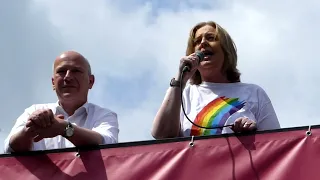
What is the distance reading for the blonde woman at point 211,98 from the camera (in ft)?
11.5

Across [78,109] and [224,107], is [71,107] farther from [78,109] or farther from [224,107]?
[224,107]

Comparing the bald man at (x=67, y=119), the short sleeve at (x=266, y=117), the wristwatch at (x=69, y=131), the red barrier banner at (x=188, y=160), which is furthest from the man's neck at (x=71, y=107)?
the short sleeve at (x=266, y=117)

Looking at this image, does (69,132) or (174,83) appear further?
(174,83)

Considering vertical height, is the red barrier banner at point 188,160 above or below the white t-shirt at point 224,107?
below

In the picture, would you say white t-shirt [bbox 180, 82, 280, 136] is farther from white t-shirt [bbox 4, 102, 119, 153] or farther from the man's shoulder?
the man's shoulder

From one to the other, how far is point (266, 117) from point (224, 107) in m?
0.22

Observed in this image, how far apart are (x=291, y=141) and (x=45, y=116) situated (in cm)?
114

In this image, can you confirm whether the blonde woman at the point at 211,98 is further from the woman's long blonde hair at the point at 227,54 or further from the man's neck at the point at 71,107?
the man's neck at the point at 71,107

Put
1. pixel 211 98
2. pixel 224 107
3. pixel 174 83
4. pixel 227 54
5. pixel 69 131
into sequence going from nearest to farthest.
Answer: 1. pixel 69 131
2. pixel 174 83
3. pixel 224 107
4. pixel 211 98
5. pixel 227 54

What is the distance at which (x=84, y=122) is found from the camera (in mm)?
3748

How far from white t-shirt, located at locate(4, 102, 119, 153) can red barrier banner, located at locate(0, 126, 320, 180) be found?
0.47 ft

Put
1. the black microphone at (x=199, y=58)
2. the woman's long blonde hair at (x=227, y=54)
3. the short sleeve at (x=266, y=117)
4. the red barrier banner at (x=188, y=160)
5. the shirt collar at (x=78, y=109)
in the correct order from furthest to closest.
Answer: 1. the woman's long blonde hair at (x=227, y=54)
2. the shirt collar at (x=78, y=109)
3. the short sleeve at (x=266, y=117)
4. the black microphone at (x=199, y=58)
5. the red barrier banner at (x=188, y=160)

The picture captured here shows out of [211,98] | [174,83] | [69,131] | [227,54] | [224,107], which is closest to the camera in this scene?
[69,131]

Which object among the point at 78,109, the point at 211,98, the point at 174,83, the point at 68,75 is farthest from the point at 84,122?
the point at 211,98
